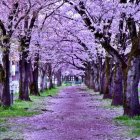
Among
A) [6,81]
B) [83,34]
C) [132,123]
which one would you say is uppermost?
[83,34]

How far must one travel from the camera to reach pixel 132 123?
16.5 metres

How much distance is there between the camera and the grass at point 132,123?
14164 mm

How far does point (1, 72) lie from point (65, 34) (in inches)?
523

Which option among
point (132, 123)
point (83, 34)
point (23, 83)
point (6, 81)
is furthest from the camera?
point (83, 34)

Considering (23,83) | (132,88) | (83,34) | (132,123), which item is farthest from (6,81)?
(83,34)

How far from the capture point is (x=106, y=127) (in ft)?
52.3

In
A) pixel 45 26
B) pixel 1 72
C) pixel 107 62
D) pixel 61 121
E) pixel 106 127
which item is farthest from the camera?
pixel 107 62

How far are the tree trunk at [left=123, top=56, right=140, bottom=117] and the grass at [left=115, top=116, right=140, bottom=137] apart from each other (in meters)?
0.49

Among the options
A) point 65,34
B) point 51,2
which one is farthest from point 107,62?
point 51,2

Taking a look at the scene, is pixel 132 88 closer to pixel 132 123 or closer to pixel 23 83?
pixel 132 123

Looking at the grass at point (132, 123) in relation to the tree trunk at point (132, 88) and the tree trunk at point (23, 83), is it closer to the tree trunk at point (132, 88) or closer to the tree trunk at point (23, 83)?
the tree trunk at point (132, 88)

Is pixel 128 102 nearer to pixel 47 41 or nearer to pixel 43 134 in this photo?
pixel 43 134

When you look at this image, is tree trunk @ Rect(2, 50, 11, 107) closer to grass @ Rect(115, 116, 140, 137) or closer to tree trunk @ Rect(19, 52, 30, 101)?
grass @ Rect(115, 116, 140, 137)

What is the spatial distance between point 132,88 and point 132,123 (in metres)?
2.38
